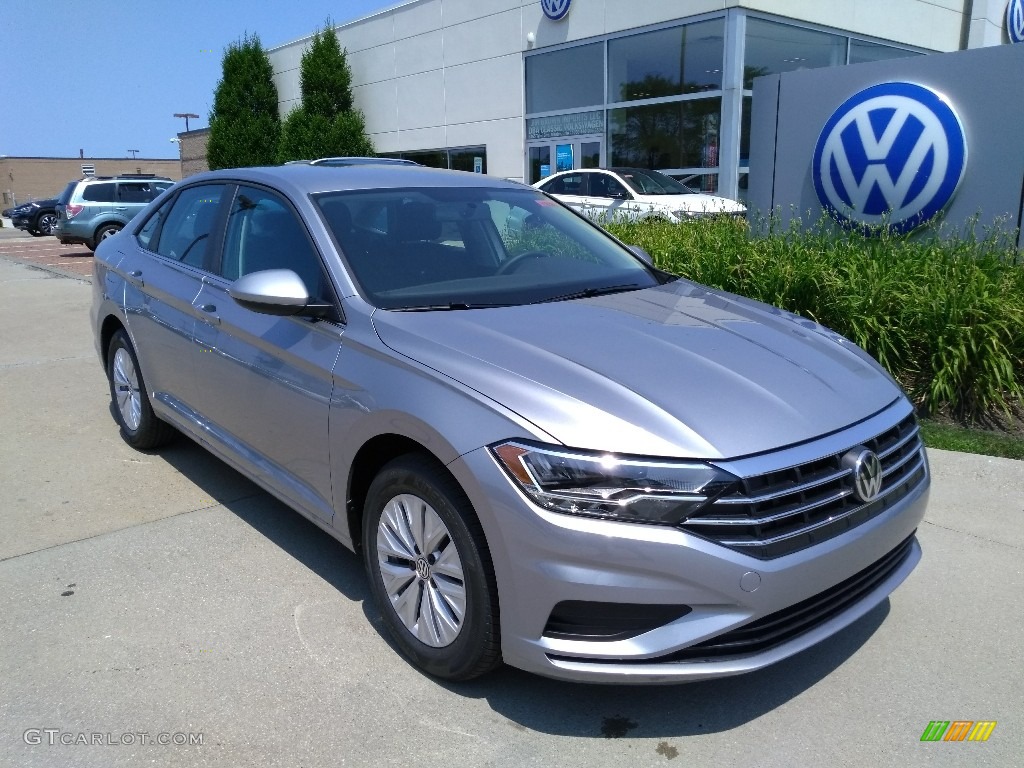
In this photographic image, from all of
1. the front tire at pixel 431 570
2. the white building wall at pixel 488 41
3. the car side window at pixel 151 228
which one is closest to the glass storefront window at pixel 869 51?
the white building wall at pixel 488 41

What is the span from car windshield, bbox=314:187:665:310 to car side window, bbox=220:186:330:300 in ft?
0.52

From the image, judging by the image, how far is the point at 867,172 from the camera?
731 centimetres

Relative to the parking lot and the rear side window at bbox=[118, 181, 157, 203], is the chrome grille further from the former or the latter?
the rear side window at bbox=[118, 181, 157, 203]

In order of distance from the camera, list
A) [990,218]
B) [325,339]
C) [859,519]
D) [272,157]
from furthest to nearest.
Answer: [272,157] < [990,218] < [325,339] < [859,519]

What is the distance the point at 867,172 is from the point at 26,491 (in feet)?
22.0

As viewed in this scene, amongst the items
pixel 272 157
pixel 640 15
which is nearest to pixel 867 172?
pixel 640 15

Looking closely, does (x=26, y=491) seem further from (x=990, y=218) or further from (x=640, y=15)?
(x=640, y=15)

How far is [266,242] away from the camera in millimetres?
3904

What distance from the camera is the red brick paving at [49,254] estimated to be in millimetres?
18036

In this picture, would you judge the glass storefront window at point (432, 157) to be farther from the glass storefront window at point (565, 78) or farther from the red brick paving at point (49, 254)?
the red brick paving at point (49, 254)

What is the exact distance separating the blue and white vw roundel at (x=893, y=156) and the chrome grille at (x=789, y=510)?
4953mm

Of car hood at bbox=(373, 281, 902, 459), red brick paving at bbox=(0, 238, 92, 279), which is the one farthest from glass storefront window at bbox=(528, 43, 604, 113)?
car hood at bbox=(373, 281, 902, 459)

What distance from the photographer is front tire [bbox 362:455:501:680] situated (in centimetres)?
262

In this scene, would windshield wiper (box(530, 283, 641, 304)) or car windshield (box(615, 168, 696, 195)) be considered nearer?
windshield wiper (box(530, 283, 641, 304))
